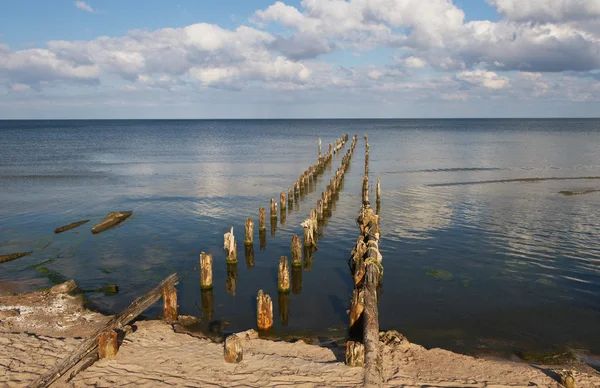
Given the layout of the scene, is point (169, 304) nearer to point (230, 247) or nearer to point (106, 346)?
point (106, 346)

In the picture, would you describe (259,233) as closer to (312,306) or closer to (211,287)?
(211,287)

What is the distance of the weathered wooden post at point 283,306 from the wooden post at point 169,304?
2903 millimetres

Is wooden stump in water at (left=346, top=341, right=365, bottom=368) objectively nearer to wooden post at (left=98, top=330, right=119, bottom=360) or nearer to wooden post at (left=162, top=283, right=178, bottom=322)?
wooden post at (left=98, top=330, right=119, bottom=360)

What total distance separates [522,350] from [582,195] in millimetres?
24408

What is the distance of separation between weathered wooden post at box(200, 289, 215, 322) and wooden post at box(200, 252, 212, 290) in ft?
0.54

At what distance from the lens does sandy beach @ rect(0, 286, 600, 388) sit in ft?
28.9

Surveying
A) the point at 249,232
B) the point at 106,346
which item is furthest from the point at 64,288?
the point at 249,232

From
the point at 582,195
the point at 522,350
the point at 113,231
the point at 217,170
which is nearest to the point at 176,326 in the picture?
the point at 522,350

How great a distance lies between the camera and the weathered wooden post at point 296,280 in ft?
50.0

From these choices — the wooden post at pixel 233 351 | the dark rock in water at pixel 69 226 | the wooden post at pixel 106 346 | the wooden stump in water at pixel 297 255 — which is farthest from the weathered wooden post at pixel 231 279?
the dark rock in water at pixel 69 226

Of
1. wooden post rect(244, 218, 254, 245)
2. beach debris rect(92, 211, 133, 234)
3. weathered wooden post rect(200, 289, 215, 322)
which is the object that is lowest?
weathered wooden post rect(200, 289, 215, 322)

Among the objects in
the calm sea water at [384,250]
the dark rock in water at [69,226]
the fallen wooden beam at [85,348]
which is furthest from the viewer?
the dark rock in water at [69,226]

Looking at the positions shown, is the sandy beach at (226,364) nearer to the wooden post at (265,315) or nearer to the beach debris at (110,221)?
the wooden post at (265,315)

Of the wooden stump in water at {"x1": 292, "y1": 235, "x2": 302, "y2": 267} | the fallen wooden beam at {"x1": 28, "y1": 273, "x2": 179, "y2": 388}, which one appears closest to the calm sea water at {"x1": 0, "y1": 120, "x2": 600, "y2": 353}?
the wooden stump in water at {"x1": 292, "y1": 235, "x2": 302, "y2": 267}
